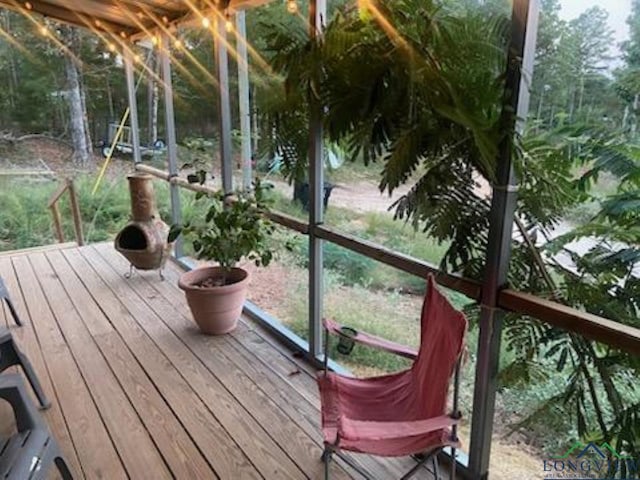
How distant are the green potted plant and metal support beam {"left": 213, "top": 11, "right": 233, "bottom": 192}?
0.51m

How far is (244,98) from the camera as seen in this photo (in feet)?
10.5

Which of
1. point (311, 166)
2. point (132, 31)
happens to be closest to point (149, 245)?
point (311, 166)

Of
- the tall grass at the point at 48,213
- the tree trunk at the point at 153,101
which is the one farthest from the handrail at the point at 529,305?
the tall grass at the point at 48,213

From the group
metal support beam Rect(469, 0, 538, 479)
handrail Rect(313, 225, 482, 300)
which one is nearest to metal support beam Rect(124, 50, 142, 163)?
handrail Rect(313, 225, 482, 300)

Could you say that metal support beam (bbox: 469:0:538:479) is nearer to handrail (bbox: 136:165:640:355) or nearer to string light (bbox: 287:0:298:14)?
handrail (bbox: 136:165:640:355)

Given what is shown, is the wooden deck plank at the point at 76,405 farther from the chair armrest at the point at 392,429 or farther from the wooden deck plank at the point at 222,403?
the chair armrest at the point at 392,429

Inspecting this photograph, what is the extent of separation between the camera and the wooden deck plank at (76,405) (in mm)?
1919

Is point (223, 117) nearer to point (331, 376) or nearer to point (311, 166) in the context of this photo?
point (311, 166)

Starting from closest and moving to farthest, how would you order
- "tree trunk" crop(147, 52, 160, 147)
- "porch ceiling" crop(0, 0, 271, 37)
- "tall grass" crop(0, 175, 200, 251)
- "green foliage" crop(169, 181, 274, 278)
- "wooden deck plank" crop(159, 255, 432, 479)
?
"wooden deck plank" crop(159, 255, 432, 479), "green foliage" crop(169, 181, 274, 278), "porch ceiling" crop(0, 0, 271, 37), "tree trunk" crop(147, 52, 160, 147), "tall grass" crop(0, 175, 200, 251)

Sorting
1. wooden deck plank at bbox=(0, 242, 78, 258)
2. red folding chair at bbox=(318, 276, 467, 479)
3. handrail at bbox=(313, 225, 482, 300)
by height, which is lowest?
wooden deck plank at bbox=(0, 242, 78, 258)

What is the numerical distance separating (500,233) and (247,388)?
Answer: 156 centimetres

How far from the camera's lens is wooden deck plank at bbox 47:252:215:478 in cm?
193

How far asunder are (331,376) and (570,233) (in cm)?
101

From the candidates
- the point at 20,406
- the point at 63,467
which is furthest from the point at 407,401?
the point at 20,406
